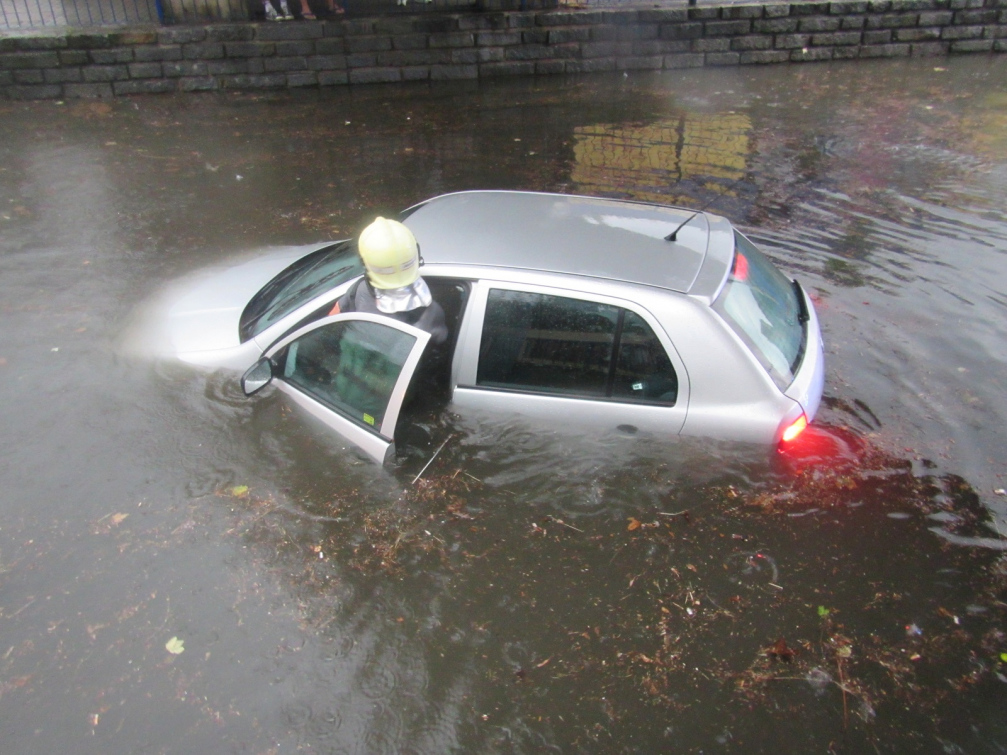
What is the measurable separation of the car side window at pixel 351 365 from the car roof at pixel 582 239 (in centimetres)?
59

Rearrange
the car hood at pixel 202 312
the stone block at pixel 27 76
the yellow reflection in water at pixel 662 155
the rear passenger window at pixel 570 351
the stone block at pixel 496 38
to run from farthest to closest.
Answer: the stone block at pixel 496 38 → the stone block at pixel 27 76 → the yellow reflection in water at pixel 662 155 → the car hood at pixel 202 312 → the rear passenger window at pixel 570 351

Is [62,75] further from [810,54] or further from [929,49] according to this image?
[929,49]

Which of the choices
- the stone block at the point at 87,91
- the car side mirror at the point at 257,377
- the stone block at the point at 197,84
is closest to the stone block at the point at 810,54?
the stone block at the point at 197,84

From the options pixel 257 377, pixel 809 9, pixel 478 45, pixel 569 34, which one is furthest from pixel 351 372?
pixel 809 9

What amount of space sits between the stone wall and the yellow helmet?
30.6 ft

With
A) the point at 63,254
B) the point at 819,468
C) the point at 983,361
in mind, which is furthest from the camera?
the point at 63,254

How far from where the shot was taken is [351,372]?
4.20 meters

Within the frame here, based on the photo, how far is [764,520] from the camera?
4168mm

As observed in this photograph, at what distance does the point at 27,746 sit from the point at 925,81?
15.1 meters

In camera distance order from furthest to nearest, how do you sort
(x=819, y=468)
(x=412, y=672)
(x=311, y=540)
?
1. (x=819, y=468)
2. (x=311, y=540)
3. (x=412, y=672)

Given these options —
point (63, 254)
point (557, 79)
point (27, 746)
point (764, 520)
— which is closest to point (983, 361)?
point (764, 520)

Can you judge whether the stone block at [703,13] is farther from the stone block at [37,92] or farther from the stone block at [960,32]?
the stone block at [37,92]

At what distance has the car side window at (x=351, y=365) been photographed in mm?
3965

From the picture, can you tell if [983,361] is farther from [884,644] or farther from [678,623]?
[678,623]
